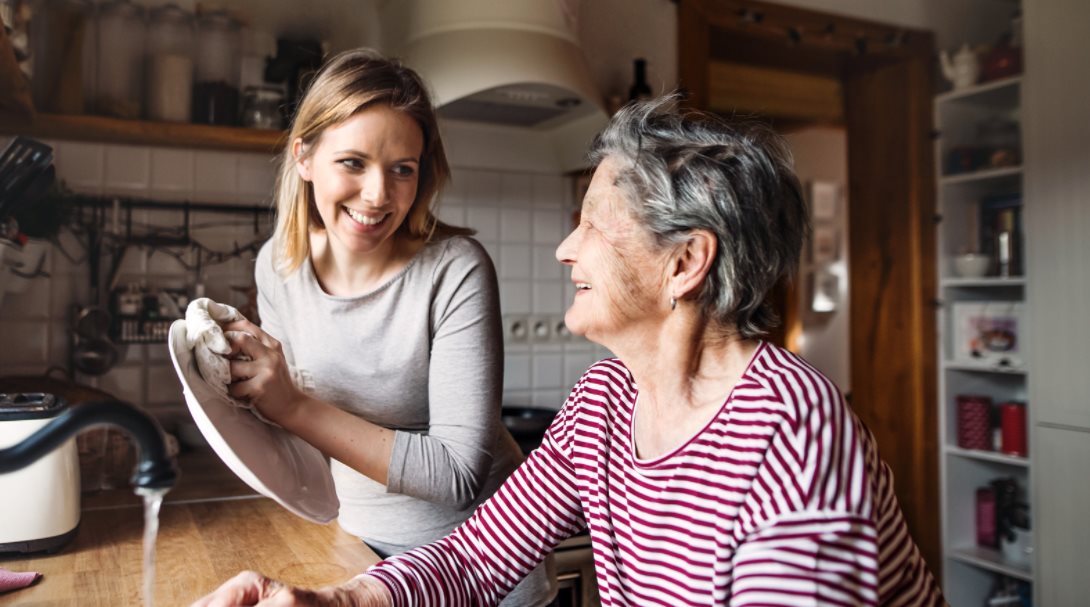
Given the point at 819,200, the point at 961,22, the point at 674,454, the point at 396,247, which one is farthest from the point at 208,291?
the point at 819,200

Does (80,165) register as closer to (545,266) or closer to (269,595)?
(545,266)

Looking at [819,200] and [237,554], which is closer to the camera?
[237,554]

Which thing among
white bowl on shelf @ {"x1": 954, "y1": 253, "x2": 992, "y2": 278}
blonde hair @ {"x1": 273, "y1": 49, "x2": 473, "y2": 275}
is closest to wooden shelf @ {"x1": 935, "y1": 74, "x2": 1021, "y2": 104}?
white bowl on shelf @ {"x1": 954, "y1": 253, "x2": 992, "y2": 278}

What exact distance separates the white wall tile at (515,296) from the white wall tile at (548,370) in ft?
0.46

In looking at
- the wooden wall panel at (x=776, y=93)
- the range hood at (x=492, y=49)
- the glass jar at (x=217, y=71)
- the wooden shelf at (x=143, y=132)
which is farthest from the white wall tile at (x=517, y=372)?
the wooden wall panel at (x=776, y=93)

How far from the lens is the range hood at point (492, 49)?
1.91 meters

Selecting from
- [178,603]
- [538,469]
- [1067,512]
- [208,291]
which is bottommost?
[1067,512]

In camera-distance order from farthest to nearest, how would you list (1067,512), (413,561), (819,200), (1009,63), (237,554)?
1. (819,200)
2. (1009,63)
3. (1067,512)
4. (237,554)
5. (413,561)

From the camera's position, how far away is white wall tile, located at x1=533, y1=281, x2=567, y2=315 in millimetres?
2449

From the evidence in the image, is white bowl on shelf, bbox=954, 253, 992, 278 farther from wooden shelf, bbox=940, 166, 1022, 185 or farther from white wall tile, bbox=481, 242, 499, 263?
white wall tile, bbox=481, 242, 499, 263

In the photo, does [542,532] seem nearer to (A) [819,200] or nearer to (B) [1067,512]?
(B) [1067,512]

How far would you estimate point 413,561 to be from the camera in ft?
3.39

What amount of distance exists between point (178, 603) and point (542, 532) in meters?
Result: 0.44

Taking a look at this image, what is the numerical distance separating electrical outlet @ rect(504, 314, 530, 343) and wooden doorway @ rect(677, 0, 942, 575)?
1.07 metres
